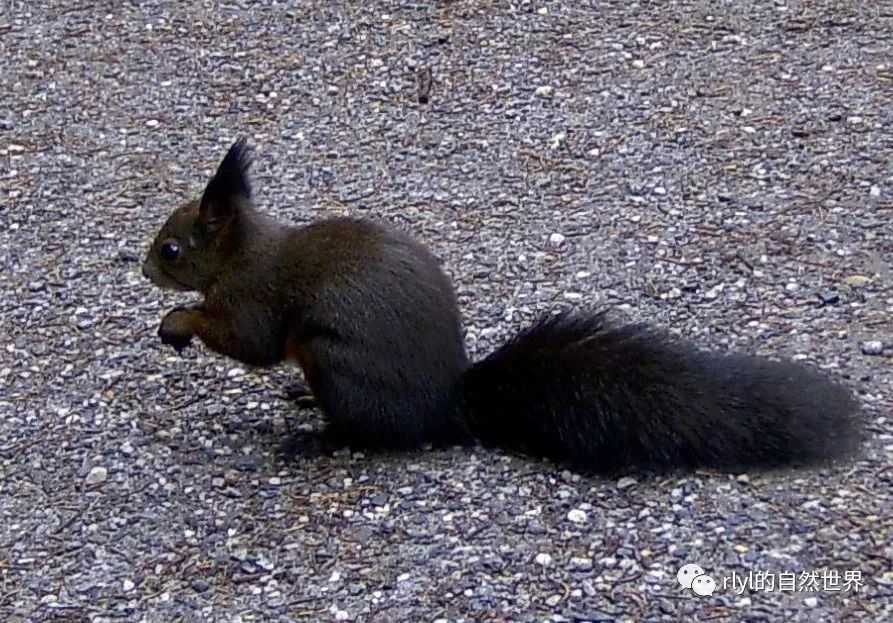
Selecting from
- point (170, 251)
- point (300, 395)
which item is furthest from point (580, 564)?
point (170, 251)

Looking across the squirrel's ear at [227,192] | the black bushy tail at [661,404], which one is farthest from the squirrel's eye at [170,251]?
the black bushy tail at [661,404]

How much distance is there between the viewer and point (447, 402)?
12.5 ft

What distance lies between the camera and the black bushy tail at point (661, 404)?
3510 millimetres

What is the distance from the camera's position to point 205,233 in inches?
161

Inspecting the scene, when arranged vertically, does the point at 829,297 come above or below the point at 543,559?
above

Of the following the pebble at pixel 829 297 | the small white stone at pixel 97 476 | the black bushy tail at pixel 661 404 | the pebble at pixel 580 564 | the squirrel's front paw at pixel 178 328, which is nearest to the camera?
the pebble at pixel 580 564

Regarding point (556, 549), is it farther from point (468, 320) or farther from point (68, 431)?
point (68, 431)

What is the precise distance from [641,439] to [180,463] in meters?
1.21

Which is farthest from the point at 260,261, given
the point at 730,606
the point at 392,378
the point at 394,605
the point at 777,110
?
the point at 777,110

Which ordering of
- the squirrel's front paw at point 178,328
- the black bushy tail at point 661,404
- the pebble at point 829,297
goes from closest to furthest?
the black bushy tail at point 661,404, the squirrel's front paw at point 178,328, the pebble at point 829,297

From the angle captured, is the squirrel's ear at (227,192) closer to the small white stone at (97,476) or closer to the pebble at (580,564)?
the small white stone at (97,476)

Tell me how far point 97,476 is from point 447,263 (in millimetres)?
1345

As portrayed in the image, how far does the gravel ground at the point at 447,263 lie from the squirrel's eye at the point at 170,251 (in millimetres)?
365

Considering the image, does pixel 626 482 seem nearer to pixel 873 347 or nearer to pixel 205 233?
pixel 873 347
